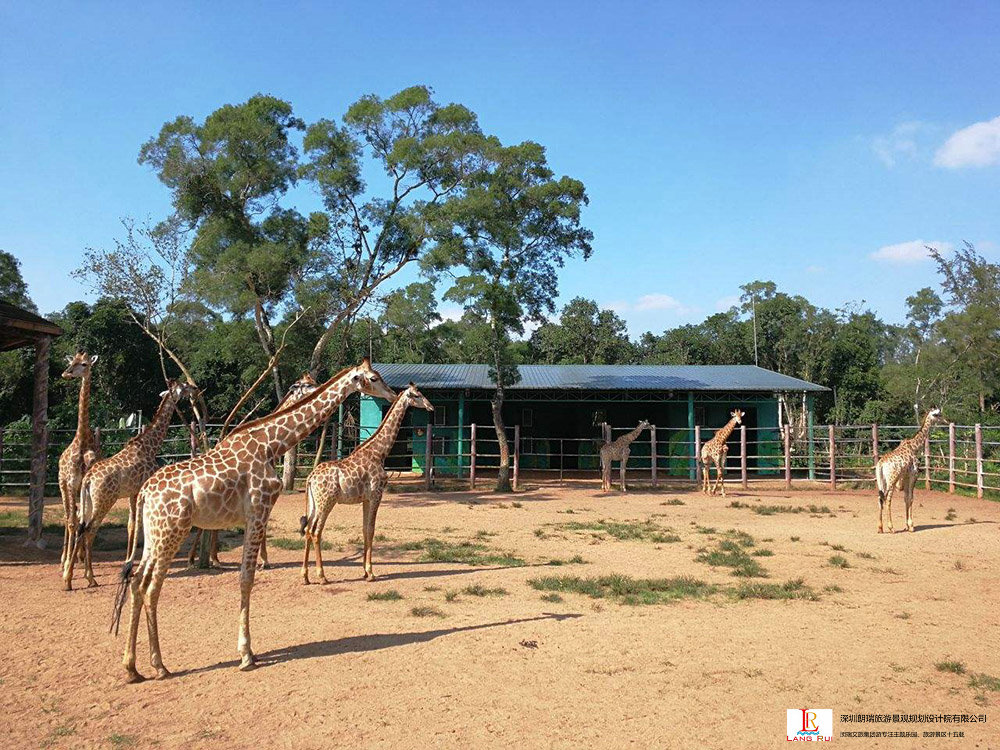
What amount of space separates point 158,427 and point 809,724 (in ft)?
26.8

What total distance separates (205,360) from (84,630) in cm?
2766

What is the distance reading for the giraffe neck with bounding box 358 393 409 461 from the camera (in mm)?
9359

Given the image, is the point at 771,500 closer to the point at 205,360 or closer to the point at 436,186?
the point at 436,186

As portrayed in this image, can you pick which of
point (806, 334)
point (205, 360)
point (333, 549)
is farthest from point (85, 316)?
point (806, 334)

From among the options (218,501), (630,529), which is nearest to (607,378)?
(630,529)

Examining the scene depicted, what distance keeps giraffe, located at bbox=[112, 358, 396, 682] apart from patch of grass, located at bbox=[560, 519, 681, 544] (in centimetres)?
713

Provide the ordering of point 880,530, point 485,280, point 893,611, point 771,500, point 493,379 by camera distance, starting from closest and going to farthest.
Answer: point 893,611
point 880,530
point 771,500
point 485,280
point 493,379

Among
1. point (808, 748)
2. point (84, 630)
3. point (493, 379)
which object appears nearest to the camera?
point (808, 748)

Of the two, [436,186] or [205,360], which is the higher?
[436,186]

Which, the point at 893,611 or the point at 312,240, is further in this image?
the point at 312,240

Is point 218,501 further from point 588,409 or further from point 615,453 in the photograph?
point 588,409

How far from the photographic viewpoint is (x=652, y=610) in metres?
7.02

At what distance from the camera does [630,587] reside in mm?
7875

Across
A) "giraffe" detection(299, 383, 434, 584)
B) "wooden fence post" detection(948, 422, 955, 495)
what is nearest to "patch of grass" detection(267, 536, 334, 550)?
"giraffe" detection(299, 383, 434, 584)
